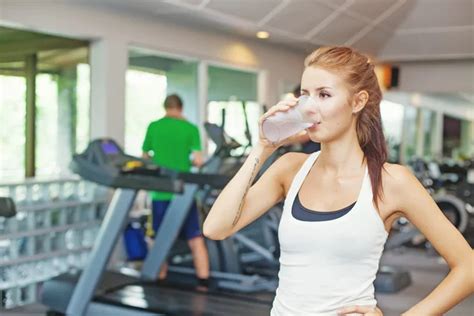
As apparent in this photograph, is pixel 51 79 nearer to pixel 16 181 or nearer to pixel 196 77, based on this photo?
pixel 16 181

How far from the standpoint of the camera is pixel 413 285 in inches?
192

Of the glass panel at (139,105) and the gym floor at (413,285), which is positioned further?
the glass panel at (139,105)

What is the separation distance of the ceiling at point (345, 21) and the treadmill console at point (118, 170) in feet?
5.08

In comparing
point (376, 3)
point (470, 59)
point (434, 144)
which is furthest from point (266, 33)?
point (434, 144)

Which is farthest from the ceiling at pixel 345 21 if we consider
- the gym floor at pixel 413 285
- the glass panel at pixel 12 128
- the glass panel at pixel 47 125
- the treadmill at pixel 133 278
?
the gym floor at pixel 413 285

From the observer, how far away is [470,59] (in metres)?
8.79

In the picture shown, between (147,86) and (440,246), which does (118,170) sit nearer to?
(147,86)

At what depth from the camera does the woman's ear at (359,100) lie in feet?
3.71

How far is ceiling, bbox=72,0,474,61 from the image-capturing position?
17.6ft

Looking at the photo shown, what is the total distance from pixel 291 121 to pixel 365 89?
0.17 m

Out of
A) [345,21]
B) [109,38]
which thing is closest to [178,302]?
[109,38]

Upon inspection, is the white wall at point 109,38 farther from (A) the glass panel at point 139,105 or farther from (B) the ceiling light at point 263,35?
(B) the ceiling light at point 263,35

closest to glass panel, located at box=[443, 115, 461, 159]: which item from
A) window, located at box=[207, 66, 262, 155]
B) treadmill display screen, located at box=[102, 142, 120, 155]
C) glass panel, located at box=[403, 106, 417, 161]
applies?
glass panel, located at box=[403, 106, 417, 161]

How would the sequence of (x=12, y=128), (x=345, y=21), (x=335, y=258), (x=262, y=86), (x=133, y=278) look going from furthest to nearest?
(x=262, y=86)
(x=345, y=21)
(x=12, y=128)
(x=133, y=278)
(x=335, y=258)
